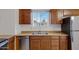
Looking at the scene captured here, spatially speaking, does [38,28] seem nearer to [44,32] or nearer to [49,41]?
[44,32]

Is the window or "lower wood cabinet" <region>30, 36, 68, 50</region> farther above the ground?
the window

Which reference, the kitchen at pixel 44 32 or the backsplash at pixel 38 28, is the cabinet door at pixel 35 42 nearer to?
the kitchen at pixel 44 32

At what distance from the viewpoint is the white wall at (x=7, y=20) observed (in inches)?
32.2

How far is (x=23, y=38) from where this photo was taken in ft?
4.73

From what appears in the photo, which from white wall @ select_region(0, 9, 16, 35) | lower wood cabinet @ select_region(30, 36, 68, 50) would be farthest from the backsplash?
white wall @ select_region(0, 9, 16, 35)

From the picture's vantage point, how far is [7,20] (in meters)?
0.96

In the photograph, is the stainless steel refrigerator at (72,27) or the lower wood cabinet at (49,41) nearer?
the lower wood cabinet at (49,41)

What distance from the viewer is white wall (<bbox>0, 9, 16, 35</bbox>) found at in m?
0.82

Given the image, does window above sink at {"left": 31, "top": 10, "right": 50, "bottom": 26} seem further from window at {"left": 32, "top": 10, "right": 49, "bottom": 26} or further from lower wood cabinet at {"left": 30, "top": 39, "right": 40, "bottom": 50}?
lower wood cabinet at {"left": 30, "top": 39, "right": 40, "bottom": 50}

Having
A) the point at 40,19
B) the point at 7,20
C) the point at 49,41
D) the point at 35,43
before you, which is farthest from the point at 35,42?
the point at 7,20

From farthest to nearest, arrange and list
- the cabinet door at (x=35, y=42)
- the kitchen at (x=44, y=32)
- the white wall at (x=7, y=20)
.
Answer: the cabinet door at (x=35, y=42), the kitchen at (x=44, y=32), the white wall at (x=7, y=20)

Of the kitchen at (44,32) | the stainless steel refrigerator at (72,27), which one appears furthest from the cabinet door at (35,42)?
the stainless steel refrigerator at (72,27)
